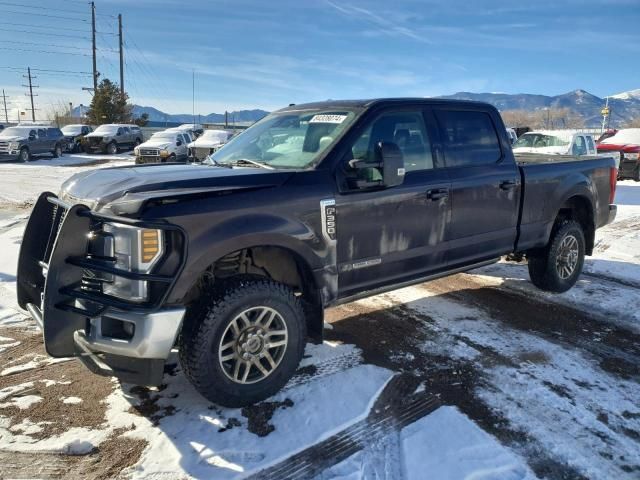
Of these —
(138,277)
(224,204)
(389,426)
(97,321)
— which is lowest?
(389,426)

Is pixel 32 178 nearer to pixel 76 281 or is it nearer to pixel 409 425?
pixel 76 281

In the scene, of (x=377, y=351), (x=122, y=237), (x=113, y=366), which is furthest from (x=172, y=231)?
(x=377, y=351)

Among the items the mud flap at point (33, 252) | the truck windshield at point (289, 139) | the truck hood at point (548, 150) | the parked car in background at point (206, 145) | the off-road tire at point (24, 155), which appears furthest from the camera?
the off-road tire at point (24, 155)

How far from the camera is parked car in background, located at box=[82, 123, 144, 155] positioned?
2938 centimetres

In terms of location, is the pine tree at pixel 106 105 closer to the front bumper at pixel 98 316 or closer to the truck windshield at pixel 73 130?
the truck windshield at pixel 73 130

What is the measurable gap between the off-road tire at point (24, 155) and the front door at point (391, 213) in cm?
2496

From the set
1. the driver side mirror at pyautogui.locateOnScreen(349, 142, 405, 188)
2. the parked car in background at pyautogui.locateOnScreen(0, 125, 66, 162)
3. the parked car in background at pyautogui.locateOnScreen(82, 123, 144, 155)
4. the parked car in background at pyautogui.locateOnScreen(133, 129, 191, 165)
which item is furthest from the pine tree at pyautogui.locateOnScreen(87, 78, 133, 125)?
the driver side mirror at pyautogui.locateOnScreen(349, 142, 405, 188)

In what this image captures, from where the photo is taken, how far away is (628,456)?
8.98ft

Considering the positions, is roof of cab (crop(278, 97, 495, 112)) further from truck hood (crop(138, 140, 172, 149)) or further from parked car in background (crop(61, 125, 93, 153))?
parked car in background (crop(61, 125, 93, 153))

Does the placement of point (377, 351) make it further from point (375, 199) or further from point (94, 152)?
point (94, 152)

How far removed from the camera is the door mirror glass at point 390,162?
343cm

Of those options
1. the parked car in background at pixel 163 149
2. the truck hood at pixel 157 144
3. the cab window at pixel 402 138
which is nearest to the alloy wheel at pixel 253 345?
the cab window at pixel 402 138

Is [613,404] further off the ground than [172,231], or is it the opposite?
[172,231]

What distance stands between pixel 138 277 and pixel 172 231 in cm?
31
